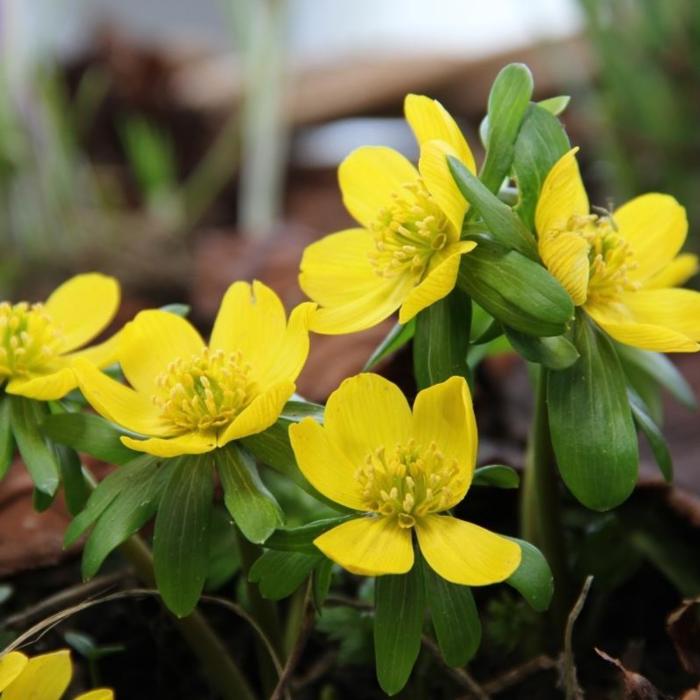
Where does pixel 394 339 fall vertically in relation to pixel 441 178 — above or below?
below

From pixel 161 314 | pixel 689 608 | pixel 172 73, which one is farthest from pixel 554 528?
pixel 172 73

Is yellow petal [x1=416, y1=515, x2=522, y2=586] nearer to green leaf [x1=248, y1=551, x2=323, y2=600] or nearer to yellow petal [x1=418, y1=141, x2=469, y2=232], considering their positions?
green leaf [x1=248, y1=551, x2=323, y2=600]

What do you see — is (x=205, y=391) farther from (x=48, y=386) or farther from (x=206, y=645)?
(x=206, y=645)

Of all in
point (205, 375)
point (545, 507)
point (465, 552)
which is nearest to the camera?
point (465, 552)

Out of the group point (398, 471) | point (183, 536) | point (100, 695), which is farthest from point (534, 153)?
point (100, 695)

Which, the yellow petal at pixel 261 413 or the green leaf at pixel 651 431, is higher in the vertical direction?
the yellow petal at pixel 261 413

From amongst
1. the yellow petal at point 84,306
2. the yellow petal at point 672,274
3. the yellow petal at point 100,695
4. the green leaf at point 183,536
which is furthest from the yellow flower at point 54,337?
the yellow petal at point 672,274

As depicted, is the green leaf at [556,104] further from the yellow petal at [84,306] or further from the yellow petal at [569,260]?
the yellow petal at [84,306]

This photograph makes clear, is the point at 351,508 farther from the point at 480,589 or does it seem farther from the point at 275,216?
the point at 275,216
